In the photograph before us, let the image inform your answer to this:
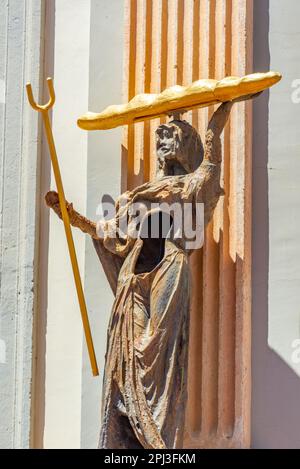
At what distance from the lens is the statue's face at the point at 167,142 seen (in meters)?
7.71

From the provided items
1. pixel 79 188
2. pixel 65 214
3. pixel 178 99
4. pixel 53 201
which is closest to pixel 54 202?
pixel 53 201

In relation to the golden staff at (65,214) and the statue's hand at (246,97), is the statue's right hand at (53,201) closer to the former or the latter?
the golden staff at (65,214)

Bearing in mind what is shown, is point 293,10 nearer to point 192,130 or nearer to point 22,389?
point 192,130

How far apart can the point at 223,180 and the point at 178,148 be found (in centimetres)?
34

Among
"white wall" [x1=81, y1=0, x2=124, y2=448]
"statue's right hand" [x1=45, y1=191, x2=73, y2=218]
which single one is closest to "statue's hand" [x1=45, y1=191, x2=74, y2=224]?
"statue's right hand" [x1=45, y1=191, x2=73, y2=218]

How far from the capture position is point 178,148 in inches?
304

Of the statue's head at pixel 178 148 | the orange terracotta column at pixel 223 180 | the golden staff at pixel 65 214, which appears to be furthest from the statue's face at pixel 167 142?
the golden staff at pixel 65 214

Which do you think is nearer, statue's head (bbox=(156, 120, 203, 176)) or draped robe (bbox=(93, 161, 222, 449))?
draped robe (bbox=(93, 161, 222, 449))

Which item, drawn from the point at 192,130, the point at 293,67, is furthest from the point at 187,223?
the point at 293,67

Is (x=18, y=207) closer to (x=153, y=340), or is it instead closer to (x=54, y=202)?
(x=54, y=202)

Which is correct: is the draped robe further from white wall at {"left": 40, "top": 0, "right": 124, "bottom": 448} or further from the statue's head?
white wall at {"left": 40, "top": 0, "right": 124, "bottom": 448}

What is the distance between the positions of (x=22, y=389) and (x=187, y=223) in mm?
920

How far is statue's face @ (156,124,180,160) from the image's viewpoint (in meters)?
7.71

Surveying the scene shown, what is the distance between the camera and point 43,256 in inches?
319
